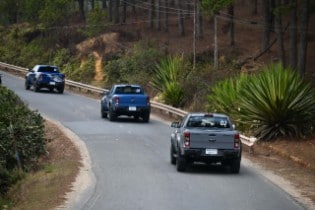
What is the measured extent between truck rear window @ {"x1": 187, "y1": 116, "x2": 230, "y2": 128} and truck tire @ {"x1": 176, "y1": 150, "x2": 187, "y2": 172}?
39.6 inches

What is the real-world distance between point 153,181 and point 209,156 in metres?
2.09

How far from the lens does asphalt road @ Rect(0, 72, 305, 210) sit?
1487cm

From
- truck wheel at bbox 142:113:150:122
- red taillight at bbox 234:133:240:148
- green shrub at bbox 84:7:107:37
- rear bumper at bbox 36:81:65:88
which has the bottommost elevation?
truck wheel at bbox 142:113:150:122

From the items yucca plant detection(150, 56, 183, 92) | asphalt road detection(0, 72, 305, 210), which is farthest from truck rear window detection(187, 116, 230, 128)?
yucca plant detection(150, 56, 183, 92)

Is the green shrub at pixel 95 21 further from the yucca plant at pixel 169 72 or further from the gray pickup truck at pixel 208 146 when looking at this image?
the gray pickup truck at pixel 208 146

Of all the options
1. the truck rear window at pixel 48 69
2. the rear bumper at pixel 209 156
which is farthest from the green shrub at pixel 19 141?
the truck rear window at pixel 48 69

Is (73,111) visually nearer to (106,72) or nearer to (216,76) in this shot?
(216,76)

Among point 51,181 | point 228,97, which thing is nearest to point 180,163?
point 51,181

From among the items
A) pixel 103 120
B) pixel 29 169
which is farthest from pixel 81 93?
pixel 29 169

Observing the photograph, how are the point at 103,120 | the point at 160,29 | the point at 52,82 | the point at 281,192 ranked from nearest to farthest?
the point at 281,192
the point at 103,120
the point at 52,82
the point at 160,29

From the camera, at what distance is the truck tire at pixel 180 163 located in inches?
768

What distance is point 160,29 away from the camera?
64.8 meters

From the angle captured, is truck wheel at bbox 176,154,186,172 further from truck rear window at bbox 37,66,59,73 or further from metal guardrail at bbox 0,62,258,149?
truck rear window at bbox 37,66,59,73

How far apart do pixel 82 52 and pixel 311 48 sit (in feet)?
63.1
